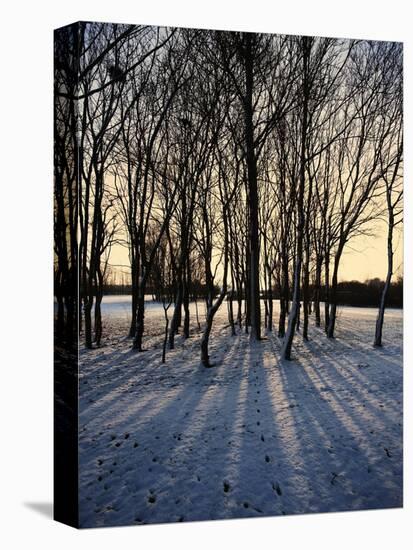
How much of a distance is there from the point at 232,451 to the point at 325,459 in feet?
2.95

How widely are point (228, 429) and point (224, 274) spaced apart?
1447 mm

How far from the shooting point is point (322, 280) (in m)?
→ 7.12

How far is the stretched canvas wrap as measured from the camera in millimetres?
5934

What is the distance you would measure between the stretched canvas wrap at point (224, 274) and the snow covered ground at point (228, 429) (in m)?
0.02

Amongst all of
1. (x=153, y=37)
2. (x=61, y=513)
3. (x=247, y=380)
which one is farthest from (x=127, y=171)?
(x=61, y=513)

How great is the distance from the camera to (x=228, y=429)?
6.16m

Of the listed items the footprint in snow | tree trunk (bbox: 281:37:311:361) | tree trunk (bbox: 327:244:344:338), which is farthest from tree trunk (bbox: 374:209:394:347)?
the footprint in snow

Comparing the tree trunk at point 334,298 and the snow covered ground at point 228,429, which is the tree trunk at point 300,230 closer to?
the snow covered ground at point 228,429

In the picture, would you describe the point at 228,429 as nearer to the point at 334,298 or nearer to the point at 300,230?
the point at 334,298

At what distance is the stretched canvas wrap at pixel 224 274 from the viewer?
19.5ft

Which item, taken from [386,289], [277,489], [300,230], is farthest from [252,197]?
[277,489]

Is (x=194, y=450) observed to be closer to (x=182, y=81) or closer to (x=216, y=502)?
(x=216, y=502)

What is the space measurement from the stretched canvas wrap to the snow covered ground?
16mm

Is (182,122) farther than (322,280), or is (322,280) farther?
(322,280)
